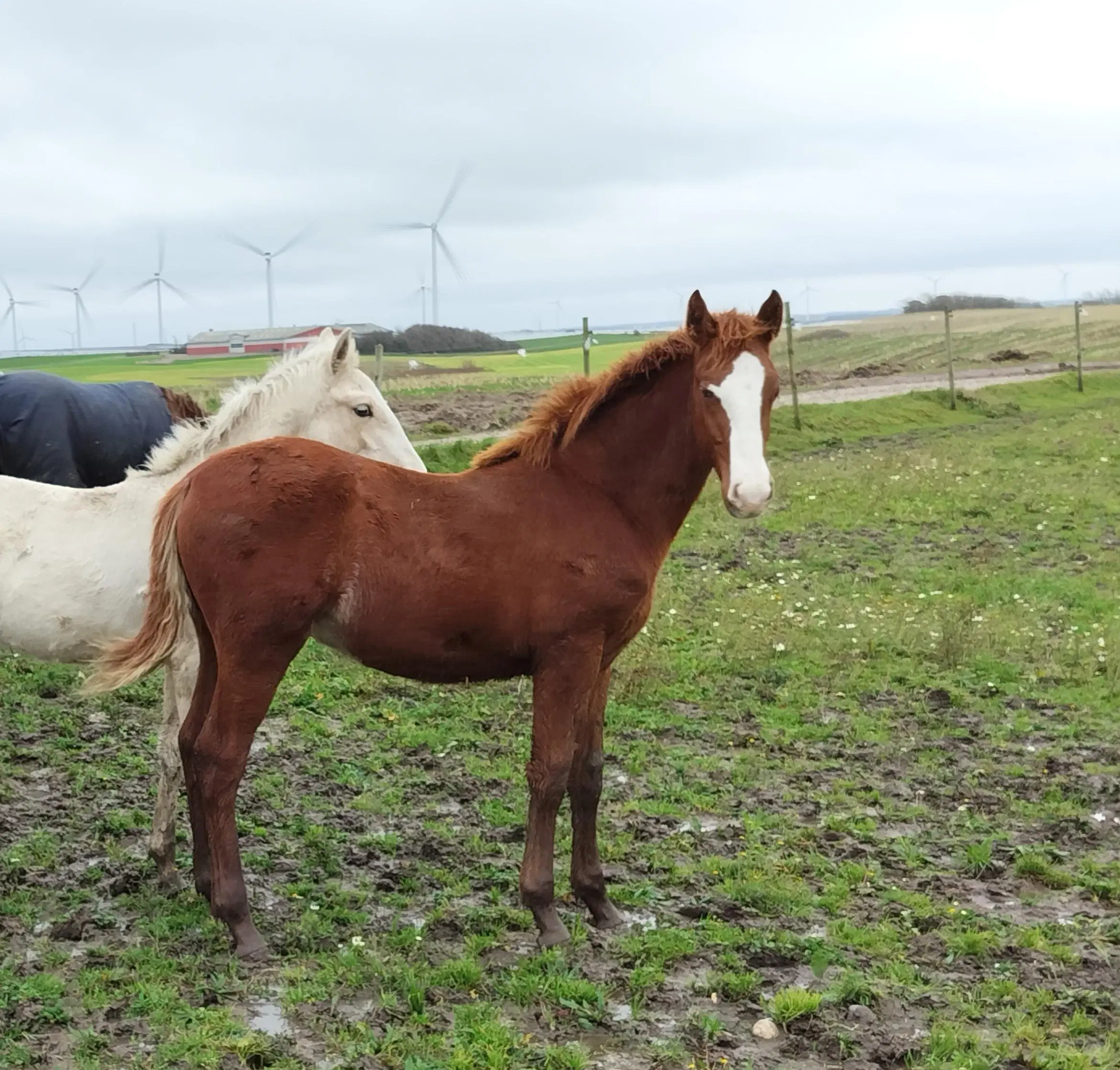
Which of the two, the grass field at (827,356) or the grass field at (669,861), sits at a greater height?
the grass field at (827,356)

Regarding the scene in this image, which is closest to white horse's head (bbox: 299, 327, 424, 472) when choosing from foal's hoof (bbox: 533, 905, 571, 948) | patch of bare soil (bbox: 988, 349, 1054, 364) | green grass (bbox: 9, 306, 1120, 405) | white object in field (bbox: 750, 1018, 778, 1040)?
foal's hoof (bbox: 533, 905, 571, 948)

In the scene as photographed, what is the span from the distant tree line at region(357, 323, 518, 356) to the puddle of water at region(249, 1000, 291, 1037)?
3601 centimetres

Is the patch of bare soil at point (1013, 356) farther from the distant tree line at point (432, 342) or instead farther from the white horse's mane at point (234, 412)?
the white horse's mane at point (234, 412)

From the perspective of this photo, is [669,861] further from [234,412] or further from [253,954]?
[234,412]

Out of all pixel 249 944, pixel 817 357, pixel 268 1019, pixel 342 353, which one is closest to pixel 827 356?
pixel 817 357

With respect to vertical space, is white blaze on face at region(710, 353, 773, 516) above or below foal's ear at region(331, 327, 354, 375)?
below

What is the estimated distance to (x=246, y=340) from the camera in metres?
53.2

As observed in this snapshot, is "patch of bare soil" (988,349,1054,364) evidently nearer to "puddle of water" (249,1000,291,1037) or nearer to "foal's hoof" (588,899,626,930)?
"foal's hoof" (588,899,626,930)

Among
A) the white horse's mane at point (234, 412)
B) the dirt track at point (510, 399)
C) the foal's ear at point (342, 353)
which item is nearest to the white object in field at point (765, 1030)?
the white horse's mane at point (234, 412)

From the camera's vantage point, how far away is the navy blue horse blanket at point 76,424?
6.57 meters

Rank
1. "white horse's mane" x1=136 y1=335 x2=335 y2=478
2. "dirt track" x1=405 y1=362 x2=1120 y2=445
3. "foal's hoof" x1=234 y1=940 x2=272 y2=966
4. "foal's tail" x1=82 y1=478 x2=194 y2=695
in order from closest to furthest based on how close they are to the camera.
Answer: "foal's hoof" x1=234 y1=940 x2=272 y2=966 → "foal's tail" x1=82 y1=478 x2=194 y2=695 → "white horse's mane" x1=136 y1=335 x2=335 y2=478 → "dirt track" x1=405 y1=362 x2=1120 y2=445

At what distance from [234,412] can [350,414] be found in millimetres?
619

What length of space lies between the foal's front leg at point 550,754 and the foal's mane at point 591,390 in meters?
0.86

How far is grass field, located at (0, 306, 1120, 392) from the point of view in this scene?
37.1 meters
